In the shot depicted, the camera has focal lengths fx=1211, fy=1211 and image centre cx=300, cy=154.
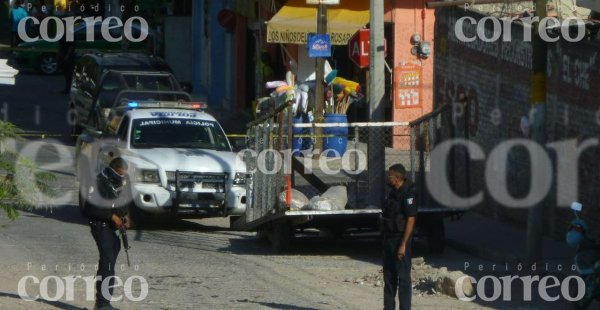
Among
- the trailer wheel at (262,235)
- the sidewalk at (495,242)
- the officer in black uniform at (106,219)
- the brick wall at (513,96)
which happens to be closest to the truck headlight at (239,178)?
the trailer wheel at (262,235)

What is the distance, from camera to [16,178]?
38.1ft

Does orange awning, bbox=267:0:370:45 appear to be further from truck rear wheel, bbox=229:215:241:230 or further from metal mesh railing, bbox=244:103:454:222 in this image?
metal mesh railing, bbox=244:103:454:222

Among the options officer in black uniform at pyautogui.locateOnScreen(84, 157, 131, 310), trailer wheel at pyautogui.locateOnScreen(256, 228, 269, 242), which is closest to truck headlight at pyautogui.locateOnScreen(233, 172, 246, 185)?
trailer wheel at pyautogui.locateOnScreen(256, 228, 269, 242)

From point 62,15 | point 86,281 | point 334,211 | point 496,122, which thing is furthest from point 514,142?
point 62,15

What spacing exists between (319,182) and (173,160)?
8.14 feet

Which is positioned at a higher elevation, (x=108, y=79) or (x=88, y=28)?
(x=88, y=28)

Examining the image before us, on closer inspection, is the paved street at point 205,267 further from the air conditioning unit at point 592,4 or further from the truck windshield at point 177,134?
the air conditioning unit at point 592,4

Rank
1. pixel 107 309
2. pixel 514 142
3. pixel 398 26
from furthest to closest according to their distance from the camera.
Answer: pixel 398 26, pixel 514 142, pixel 107 309

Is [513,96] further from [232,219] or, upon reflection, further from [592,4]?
[232,219]

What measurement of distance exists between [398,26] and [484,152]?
7.17 metres

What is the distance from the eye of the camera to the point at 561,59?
16516 mm

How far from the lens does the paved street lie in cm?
1259

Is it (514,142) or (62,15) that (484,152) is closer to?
(514,142)

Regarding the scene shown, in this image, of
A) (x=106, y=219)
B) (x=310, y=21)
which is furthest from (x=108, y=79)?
(x=106, y=219)
